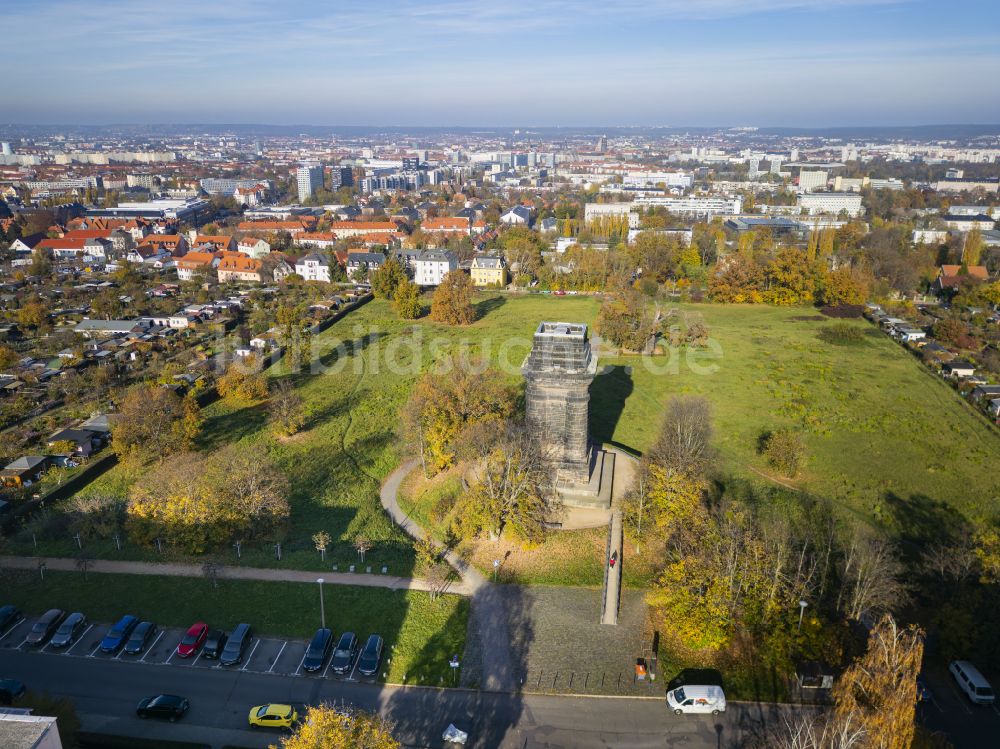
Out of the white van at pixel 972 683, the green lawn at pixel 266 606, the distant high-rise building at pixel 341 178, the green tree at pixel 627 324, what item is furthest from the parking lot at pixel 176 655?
the distant high-rise building at pixel 341 178

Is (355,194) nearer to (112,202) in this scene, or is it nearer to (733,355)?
(112,202)

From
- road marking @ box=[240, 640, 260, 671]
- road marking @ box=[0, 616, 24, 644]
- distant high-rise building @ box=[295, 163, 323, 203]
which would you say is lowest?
road marking @ box=[0, 616, 24, 644]

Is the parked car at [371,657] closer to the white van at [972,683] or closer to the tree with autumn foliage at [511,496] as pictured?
the tree with autumn foliage at [511,496]

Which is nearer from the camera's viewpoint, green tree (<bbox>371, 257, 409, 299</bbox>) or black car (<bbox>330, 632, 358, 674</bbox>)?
black car (<bbox>330, 632, 358, 674</bbox>)

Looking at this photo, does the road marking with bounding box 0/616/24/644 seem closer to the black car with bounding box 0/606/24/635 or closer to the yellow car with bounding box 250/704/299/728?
the black car with bounding box 0/606/24/635

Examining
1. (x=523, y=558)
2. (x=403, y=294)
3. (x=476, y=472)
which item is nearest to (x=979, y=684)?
(x=523, y=558)

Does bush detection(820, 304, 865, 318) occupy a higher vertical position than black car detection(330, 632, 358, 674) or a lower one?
higher

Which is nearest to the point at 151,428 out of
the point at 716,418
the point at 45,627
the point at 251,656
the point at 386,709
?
the point at 45,627

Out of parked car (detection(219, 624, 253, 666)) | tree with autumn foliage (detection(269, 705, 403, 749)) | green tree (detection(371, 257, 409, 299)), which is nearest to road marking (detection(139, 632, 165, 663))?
parked car (detection(219, 624, 253, 666))

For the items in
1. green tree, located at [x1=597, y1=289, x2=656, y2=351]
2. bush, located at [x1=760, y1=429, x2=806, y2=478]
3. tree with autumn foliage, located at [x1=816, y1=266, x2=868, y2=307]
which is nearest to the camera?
bush, located at [x1=760, y1=429, x2=806, y2=478]
